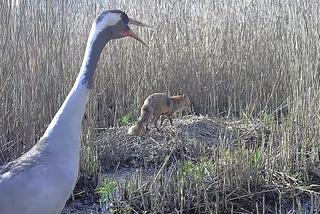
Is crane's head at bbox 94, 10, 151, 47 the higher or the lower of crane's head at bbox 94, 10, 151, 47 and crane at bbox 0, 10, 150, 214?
the higher

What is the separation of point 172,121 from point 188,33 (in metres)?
1.06

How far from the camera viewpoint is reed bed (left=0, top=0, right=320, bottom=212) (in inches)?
162

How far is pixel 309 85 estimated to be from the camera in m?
4.50

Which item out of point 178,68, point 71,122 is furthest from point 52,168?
point 178,68

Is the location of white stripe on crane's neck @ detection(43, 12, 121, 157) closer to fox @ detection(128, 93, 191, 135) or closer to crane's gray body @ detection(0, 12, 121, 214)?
crane's gray body @ detection(0, 12, 121, 214)

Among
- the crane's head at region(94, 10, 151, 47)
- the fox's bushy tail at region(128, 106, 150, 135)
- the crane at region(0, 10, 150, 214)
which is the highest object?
the crane's head at region(94, 10, 151, 47)

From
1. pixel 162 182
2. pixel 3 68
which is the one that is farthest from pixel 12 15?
pixel 162 182

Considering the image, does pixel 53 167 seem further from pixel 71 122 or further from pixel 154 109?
pixel 154 109

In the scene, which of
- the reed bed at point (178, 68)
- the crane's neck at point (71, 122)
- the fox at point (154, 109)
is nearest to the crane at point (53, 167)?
the crane's neck at point (71, 122)

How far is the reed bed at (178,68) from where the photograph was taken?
4.11 m

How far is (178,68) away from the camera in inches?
230

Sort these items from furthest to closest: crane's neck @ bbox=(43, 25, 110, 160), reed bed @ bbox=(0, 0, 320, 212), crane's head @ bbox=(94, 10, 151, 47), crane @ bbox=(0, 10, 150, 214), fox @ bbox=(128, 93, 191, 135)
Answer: fox @ bbox=(128, 93, 191, 135), reed bed @ bbox=(0, 0, 320, 212), crane's head @ bbox=(94, 10, 151, 47), crane's neck @ bbox=(43, 25, 110, 160), crane @ bbox=(0, 10, 150, 214)

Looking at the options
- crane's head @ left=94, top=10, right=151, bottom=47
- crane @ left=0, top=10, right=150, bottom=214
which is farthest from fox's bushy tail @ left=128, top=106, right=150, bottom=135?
crane @ left=0, top=10, right=150, bottom=214

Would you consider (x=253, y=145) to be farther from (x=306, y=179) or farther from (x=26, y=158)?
(x=26, y=158)
